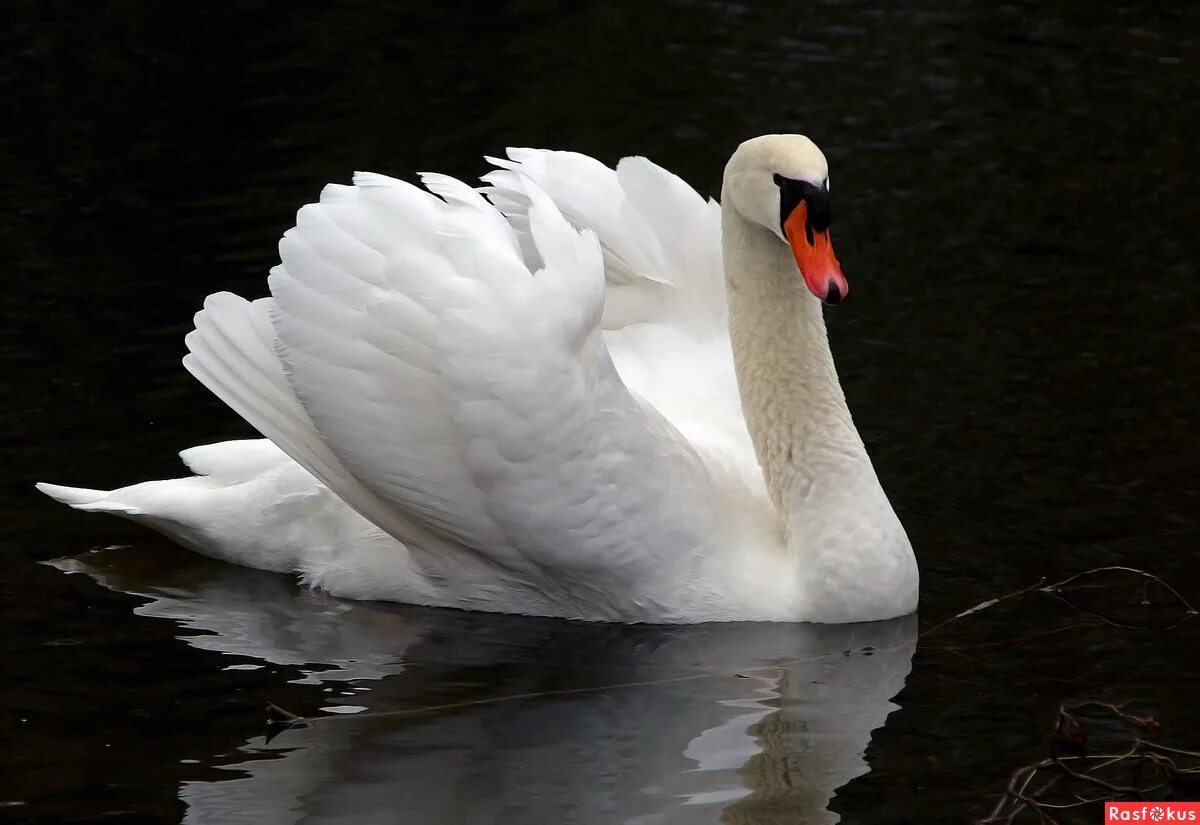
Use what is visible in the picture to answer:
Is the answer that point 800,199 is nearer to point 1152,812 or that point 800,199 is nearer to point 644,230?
point 644,230

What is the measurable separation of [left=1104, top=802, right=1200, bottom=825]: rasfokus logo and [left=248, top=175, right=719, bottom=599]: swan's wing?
7.30ft

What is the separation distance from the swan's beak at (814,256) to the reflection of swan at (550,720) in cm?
143

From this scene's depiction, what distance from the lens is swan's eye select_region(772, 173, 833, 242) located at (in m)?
7.86

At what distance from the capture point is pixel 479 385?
25.0 ft

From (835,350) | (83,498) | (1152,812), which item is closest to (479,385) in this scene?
(83,498)

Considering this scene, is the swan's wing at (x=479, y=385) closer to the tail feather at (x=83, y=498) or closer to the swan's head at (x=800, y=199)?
the swan's head at (x=800, y=199)

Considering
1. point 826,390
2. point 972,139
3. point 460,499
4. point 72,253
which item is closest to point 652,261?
point 826,390

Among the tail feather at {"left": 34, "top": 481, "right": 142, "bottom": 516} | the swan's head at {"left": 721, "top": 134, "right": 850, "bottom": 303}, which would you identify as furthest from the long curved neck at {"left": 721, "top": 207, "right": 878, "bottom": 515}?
the tail feather at {"left": 34, "top": 481, "right": 142, "bottom": 516}

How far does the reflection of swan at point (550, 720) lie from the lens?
6.76 metres

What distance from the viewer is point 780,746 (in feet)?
23.5

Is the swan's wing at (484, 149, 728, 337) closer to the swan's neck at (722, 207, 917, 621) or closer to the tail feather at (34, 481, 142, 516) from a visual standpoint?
the swan's neck at (722, 207, 917, 621)

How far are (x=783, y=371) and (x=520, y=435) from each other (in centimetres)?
141

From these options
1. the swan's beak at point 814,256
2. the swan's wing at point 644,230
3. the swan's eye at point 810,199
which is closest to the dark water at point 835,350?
the swan's wing at point 644,230

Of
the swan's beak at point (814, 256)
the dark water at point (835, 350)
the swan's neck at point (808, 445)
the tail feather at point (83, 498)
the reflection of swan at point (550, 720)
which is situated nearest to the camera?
the reflection of swan at point (550, 720)
